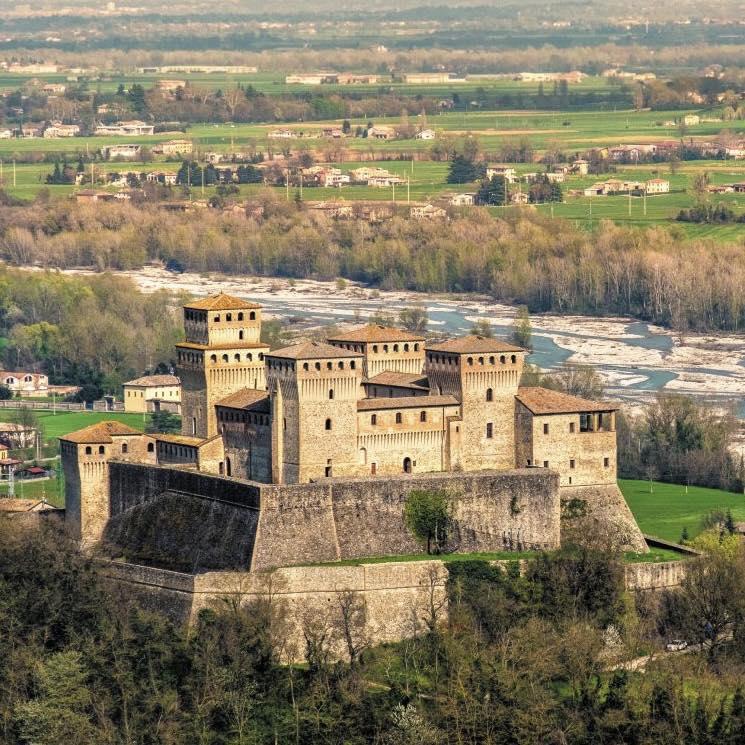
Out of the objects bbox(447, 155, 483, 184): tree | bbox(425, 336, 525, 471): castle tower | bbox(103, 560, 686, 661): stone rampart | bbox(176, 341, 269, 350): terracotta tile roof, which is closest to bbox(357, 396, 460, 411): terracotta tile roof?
bbox(425, 336, 525, 471): castle tower

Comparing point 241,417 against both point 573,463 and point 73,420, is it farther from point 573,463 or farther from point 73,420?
point 73,420

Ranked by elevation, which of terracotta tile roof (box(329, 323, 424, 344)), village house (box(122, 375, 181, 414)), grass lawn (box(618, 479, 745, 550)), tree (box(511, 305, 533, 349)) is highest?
terracotta tile roof (box(329, 323, 424, 344))

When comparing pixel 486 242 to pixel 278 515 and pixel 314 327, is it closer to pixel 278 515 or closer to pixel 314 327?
pixel 314 327

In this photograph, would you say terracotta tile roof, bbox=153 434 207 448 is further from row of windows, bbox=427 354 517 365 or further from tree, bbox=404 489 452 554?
tree, bbox=404 489 452 554

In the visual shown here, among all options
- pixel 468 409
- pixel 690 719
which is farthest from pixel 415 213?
pixel 690 719

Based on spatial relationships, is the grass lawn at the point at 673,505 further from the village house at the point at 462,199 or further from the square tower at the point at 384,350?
the village house at the point at 462,199

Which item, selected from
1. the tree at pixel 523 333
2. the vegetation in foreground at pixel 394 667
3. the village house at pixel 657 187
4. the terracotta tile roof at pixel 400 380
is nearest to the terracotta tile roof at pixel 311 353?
the terracotta tile roof at pixel 400 380
